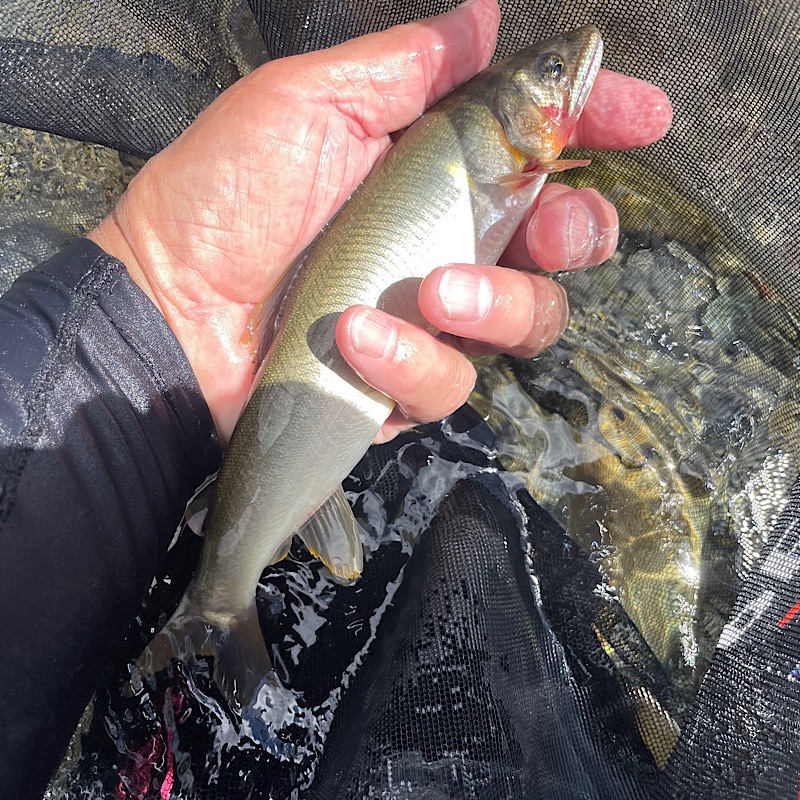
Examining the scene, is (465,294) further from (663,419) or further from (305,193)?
(663,419)

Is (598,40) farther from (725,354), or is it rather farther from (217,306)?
(217,306)

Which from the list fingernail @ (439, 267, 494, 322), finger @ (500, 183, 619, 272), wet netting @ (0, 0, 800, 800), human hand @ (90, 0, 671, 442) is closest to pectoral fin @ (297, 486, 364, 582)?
wet netting @ (0, 0, 800, 800)

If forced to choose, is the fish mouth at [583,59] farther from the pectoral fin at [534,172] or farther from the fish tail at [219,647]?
Result: the fish tail at [219,647]

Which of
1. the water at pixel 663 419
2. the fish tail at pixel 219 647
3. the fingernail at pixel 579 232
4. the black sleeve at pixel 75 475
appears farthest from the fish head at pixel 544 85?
the fish tail at pixel 219 647

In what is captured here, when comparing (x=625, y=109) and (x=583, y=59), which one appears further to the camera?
(x=625, y=109)

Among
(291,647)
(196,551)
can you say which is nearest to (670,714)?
(291,647)

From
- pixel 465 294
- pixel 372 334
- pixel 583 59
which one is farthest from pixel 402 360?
pixel 583 59

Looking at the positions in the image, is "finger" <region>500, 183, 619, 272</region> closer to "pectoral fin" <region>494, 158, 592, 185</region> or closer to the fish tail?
"pectoral fin" <region>494, 158, 592, 185</region>
